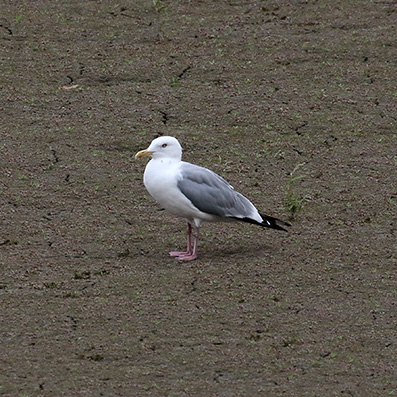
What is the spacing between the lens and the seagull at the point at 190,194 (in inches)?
257

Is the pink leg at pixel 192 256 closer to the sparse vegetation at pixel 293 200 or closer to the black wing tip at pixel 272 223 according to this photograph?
the black wing tip at pixel 272 223

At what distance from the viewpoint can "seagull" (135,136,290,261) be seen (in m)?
6.53

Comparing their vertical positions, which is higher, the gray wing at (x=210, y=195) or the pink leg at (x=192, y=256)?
the gray wing at (x=210, y=195)

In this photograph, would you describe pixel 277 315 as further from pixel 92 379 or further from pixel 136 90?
pixel 136 90

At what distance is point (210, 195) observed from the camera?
6.60 m

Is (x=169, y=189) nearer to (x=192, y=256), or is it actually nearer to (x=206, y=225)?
(x=192, y=256)

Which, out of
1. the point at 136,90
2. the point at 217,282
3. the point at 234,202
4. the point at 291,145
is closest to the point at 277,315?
the point at 217,282

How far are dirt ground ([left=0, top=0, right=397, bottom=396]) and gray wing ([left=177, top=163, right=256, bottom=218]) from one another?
11.8 inches

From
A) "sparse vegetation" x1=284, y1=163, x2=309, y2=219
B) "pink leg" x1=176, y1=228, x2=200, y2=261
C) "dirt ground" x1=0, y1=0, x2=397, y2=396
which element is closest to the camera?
"dirt ground" x1=0, y1=0, x2=397, y2=396

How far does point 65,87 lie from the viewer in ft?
30.9

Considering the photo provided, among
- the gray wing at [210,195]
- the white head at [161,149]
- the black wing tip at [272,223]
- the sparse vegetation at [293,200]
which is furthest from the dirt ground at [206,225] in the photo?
the white head at [161,149]

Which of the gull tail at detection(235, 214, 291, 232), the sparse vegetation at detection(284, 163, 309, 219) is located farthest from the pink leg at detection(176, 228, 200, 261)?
the sparse vegetation at detection(284, 163, 309, 219)

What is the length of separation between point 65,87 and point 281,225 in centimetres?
333

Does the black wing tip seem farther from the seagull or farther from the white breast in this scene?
the white breast
